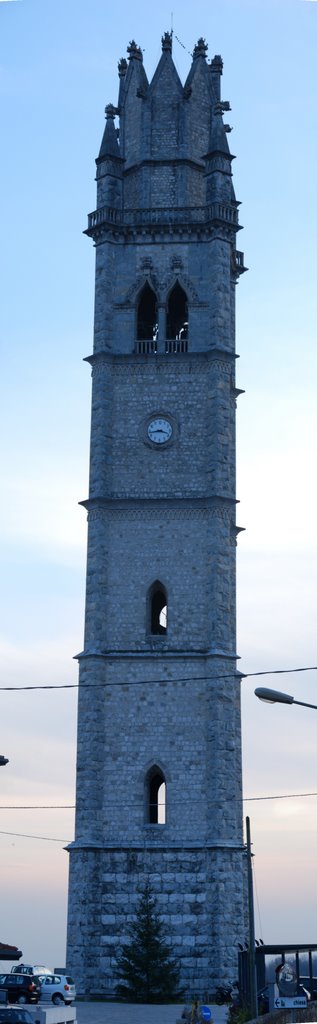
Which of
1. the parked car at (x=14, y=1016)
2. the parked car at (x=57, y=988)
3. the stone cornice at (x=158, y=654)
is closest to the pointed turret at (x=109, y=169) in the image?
the stone cornice at (x=158, y=654)

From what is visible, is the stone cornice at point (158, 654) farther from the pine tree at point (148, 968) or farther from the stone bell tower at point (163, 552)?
the pine tree at point (148, 968)

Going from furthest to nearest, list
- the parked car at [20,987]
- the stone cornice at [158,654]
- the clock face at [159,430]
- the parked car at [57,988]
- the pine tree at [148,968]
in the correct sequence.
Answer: the clock face at [159,430]
the stone cornice at [158,654]
the pine tree at [148,968]
the parked car at [57,988]
the parked car at [20,987]

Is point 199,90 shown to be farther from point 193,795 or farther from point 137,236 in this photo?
point 193,795

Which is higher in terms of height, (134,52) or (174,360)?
(134,52)

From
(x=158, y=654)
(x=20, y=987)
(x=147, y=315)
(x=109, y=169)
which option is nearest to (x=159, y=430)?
(x=147, y=315)

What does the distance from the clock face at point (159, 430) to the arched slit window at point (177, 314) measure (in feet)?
13.0

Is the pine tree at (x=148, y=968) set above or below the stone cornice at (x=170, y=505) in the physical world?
below

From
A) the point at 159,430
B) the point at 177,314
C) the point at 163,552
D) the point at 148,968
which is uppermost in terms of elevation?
the point at 177,314

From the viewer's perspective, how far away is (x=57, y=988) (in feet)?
146

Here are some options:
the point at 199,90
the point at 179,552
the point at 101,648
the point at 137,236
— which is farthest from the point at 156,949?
the point at 199,90

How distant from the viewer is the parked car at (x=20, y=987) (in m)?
42.2

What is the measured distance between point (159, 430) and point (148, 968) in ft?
62.5

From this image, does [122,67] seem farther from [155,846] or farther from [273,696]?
[273,696]

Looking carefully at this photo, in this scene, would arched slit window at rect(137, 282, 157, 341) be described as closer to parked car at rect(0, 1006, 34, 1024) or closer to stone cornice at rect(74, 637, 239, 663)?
stone cornice at rect(74, 637, 239, 663)
